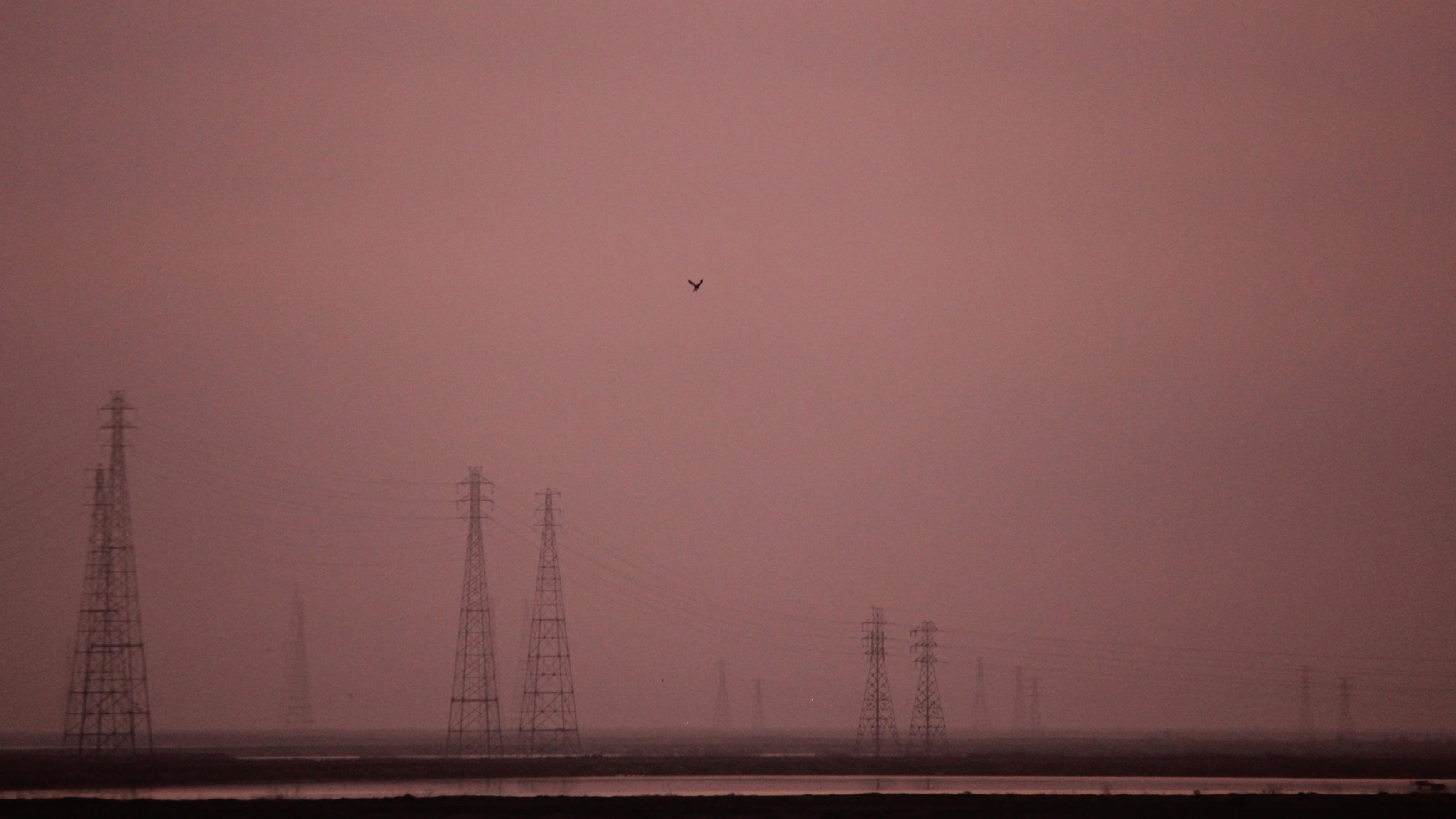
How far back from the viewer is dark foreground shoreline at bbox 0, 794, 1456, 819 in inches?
2359

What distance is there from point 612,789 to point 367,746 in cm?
11384

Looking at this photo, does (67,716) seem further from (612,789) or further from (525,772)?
(612,789)

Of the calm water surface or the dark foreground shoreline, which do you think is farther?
the calm water surface

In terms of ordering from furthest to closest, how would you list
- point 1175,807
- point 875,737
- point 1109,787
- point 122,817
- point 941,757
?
point 941,757 → point 875,737 → point 1109,787 → point 1175,807 → point 122,817

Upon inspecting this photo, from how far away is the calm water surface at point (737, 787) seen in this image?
72.8 meters

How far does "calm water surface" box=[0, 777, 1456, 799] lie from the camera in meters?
72.8

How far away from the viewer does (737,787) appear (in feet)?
272

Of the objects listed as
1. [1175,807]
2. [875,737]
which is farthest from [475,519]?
[1175,807]

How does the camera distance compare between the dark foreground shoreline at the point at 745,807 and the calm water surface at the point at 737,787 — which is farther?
the calm water surface at the point at 737,787

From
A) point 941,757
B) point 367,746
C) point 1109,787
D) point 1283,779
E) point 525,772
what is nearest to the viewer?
point 1109,787

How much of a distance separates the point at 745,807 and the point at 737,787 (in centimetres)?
1816

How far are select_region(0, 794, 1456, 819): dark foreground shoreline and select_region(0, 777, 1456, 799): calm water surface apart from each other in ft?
14.5

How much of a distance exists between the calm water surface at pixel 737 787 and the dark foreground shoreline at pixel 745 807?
14.5ft

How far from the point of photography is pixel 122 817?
57.2 metres
